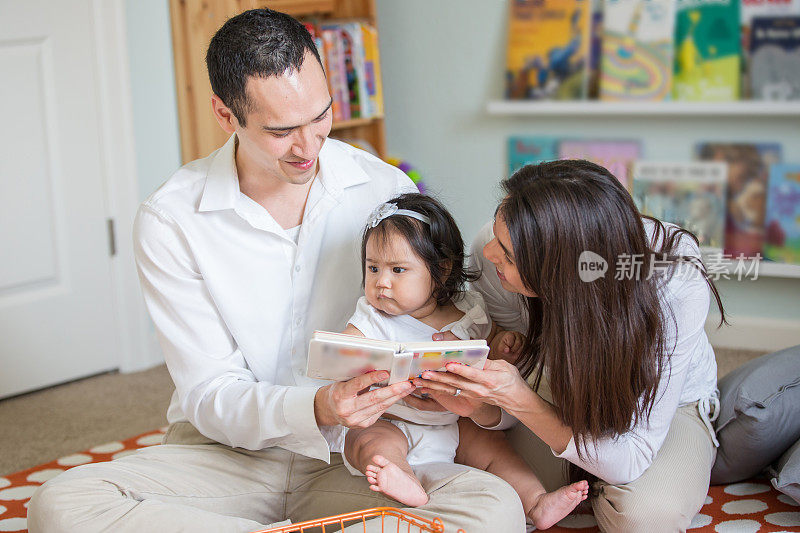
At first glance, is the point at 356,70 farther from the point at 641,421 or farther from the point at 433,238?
the point at 641,421

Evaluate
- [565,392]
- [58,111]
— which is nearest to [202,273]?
[565,392]

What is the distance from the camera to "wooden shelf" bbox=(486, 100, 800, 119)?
110 inches

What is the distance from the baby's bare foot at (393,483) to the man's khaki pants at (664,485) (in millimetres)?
338

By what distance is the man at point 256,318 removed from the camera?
57.7 inches

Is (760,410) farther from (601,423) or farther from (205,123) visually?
(205,123)

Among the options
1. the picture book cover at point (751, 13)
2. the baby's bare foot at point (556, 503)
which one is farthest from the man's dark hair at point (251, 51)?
the picture book cover at point (751, 13)

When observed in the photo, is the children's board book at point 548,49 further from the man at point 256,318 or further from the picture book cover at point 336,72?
the man at point 256,318

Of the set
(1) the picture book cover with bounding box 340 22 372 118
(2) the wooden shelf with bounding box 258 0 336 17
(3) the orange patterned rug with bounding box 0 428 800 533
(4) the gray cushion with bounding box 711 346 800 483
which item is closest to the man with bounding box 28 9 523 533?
(3) the orange patterned rug with bounding box 0 428 800 533

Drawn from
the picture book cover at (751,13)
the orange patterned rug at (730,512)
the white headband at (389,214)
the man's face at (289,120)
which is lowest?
the orange patterned rug at (730,512)

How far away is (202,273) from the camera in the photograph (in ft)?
5.43

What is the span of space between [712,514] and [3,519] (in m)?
1.50

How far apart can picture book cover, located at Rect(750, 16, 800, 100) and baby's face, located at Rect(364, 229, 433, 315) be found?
177 centimetres

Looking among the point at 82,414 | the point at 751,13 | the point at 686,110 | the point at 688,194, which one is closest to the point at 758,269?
the point at 688,194

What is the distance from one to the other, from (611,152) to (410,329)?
1.72 m
